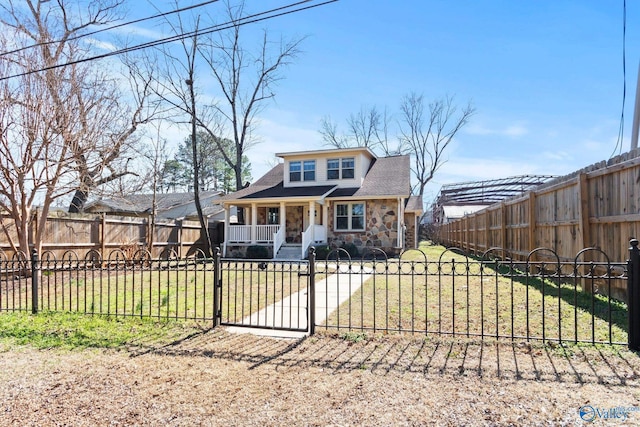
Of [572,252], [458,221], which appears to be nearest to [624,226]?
[572,252]

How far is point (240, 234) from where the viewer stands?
18.8 metres

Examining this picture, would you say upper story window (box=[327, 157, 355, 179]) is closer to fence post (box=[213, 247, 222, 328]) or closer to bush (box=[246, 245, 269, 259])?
bush (box=[246, 245, 269, 259])

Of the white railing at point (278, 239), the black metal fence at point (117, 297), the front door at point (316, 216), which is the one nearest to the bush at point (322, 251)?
the white railing at point (278, 239)

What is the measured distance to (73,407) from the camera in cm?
314

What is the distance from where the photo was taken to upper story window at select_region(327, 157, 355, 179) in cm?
1959

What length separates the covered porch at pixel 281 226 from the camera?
1770 centimetres

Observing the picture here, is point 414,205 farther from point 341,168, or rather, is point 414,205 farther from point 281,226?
point 281,226

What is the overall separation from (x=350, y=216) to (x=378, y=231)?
5.34ft

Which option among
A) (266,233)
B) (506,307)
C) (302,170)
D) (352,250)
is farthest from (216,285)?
(302,170)

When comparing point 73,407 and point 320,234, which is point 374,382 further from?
point 320,234

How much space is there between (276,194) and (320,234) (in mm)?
3211

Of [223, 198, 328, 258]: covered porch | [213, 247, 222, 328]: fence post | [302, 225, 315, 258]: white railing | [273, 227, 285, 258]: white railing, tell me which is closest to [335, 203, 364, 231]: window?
[223, 198, 328, 258]: covered porch

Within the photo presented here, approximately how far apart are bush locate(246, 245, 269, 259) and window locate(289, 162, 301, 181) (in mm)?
4580

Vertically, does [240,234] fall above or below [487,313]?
above
